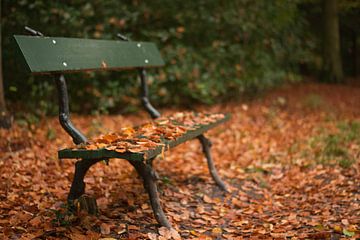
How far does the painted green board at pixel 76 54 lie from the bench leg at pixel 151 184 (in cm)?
86

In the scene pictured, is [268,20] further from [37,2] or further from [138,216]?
[138,216]

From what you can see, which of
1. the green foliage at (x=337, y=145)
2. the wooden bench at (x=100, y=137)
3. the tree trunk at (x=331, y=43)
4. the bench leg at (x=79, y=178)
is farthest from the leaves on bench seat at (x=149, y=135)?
the tree trunk at (x=331, y=43)

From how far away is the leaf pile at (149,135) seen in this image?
9.36ft

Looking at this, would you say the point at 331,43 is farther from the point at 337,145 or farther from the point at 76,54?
the point at 76,54

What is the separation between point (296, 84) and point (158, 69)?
18.3 feet

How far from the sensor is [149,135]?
3.28 meters

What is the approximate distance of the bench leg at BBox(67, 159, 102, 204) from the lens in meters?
3.02

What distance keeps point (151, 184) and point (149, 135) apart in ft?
1.26

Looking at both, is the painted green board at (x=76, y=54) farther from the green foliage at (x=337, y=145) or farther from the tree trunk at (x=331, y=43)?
the tree trunk at (x=331, y=43)

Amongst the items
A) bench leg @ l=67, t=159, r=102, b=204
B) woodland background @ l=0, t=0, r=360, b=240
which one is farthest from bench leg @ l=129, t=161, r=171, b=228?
bench leg @ l=67, t=159, r=102, b=204

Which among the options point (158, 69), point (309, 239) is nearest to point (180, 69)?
point (158, 69)

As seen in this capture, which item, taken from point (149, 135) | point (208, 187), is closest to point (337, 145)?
point (208, 187)

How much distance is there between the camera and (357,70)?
14.4 metres

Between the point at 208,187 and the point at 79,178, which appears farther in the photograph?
the point at 208,187
